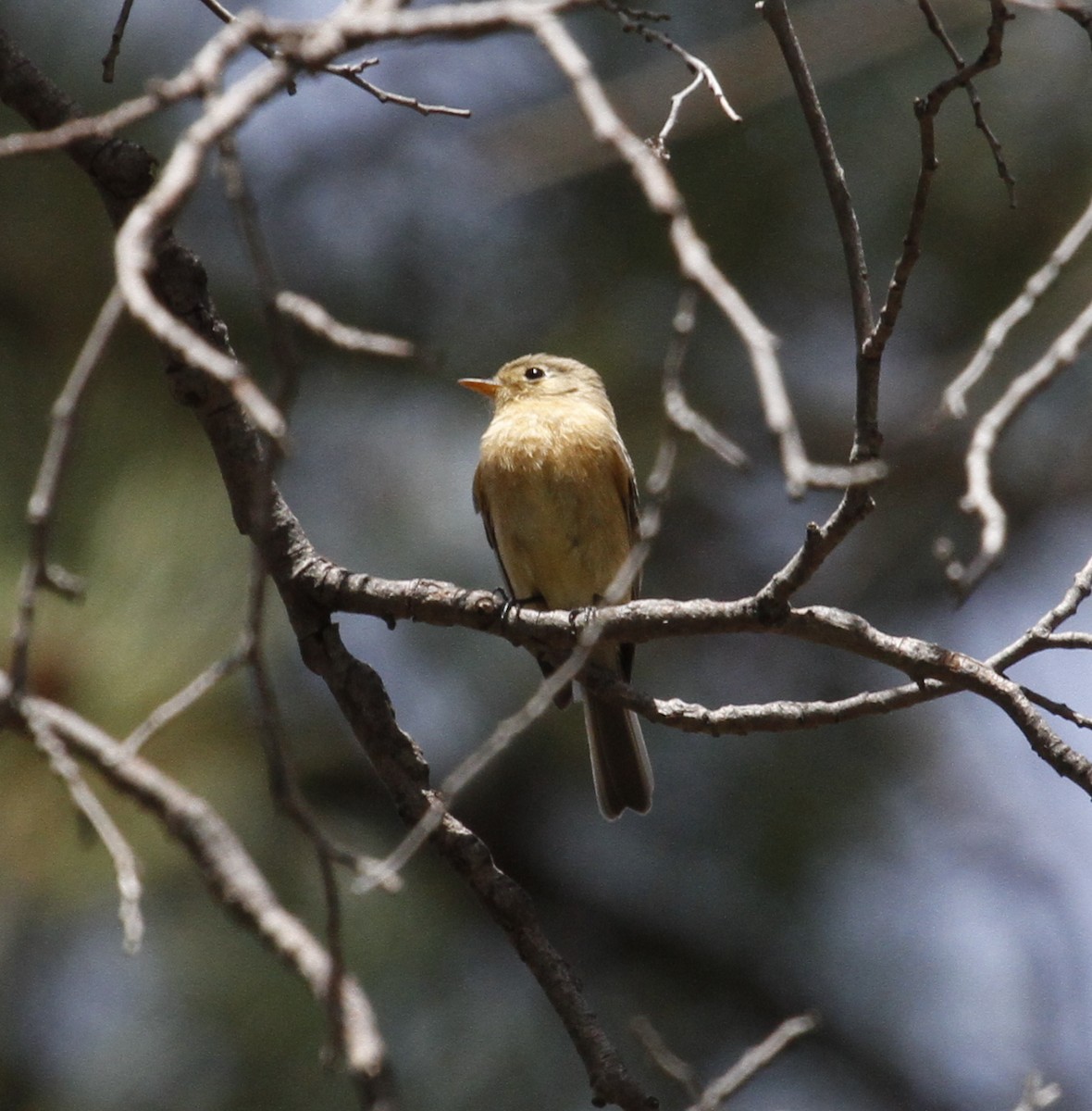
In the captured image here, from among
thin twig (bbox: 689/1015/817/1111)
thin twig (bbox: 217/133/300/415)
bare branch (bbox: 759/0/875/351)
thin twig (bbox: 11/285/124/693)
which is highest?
bare branch (bbox: 759/0/875/351)

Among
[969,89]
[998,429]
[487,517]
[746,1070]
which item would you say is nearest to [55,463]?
[998,429]

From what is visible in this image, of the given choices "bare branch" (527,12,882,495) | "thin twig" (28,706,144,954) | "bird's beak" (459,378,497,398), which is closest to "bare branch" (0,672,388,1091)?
"thin twig" (28,706,144,954)

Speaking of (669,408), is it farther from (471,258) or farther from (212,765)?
(471,258)

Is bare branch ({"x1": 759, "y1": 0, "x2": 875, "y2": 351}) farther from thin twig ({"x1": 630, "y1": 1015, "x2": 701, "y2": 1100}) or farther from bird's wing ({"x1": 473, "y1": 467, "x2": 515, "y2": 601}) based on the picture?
bird's wing ({"x1": 473, "y1": 467, "x2": 515, "y2": 601})

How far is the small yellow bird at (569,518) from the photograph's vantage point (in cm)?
535

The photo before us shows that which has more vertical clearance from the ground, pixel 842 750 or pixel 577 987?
pixel 577 987

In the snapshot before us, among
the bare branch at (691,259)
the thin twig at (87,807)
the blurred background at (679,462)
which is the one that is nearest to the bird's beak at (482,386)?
the blurred background at (679,462)

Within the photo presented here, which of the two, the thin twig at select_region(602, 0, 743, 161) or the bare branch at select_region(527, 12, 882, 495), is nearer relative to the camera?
the bare branch at select_region(527, 12, 882, 495)

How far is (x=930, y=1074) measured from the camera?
7.32 m

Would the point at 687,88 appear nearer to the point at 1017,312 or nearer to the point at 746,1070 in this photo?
the point at 1017,312

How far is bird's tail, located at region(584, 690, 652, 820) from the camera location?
5.42 metres

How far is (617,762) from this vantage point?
18.2ft

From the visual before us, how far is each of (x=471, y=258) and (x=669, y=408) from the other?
210 inches

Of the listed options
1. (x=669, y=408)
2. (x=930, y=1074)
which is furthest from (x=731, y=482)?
(x=669, y=408)
